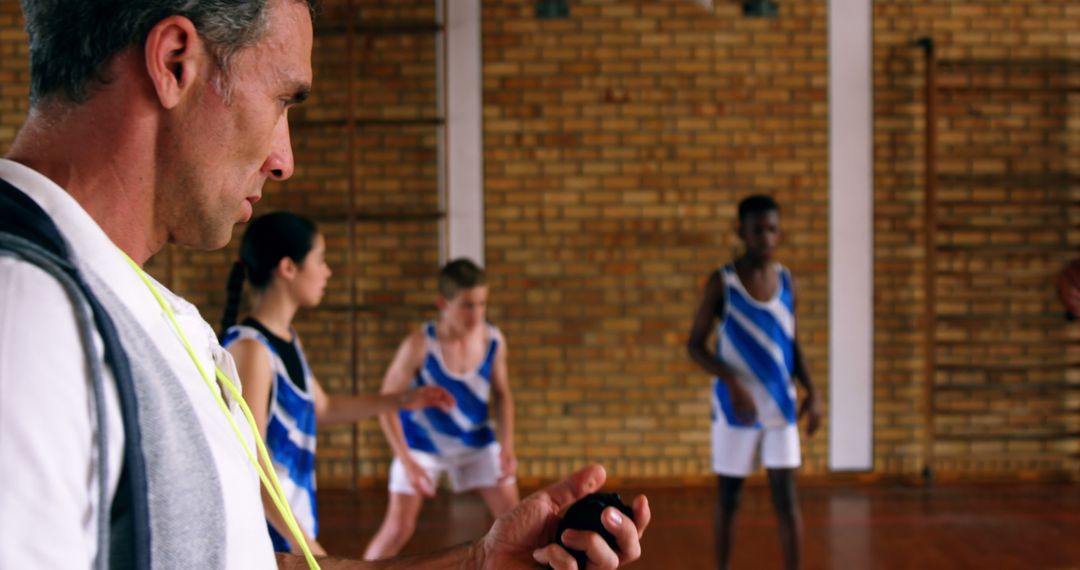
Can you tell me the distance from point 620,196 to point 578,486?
5.16 meters

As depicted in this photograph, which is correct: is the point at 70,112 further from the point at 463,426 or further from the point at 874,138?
the point at 874,138

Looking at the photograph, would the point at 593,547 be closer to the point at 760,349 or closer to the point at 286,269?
the point at 286,269

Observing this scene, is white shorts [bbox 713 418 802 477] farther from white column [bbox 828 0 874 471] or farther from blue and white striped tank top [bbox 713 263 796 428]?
white column [bbox 828 0 874 471]

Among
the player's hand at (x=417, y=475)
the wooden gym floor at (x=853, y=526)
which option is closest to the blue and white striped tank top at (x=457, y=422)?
the player's hand at (x=417, y=475)

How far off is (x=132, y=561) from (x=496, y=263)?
18.8 feet

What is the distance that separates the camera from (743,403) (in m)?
4.16

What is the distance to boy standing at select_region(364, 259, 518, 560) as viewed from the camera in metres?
4.15

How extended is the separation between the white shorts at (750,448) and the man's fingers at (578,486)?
3.02 meters

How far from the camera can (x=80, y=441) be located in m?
0.63

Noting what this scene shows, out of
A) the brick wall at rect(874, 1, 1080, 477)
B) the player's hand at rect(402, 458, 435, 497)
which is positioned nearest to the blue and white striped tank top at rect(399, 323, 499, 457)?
the player's hand at rect(402, 458, 435, 497)

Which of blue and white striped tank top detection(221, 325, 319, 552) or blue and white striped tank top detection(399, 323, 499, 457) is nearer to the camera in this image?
blue and white striped tank top detection(221, 325, 319, 552)

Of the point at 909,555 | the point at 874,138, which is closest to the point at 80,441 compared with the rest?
the point at 909,555

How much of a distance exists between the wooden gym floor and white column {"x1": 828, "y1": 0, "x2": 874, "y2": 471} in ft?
1.43

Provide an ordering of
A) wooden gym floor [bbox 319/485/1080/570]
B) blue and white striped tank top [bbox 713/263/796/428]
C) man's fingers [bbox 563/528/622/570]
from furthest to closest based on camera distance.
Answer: wooden gym floor [bbox 319/485/1080/570] < blue and white striped tank top [bbox 713/263/796/428] < man's fingers [bbox 563/528/622/570]
